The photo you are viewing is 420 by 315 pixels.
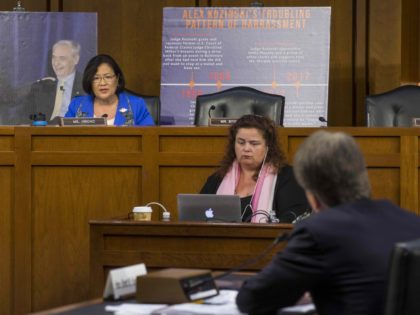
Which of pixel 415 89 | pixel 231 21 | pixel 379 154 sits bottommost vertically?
pixel 379 154

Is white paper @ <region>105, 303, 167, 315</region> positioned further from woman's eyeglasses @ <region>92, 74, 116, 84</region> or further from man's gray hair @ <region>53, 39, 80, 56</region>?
man's gray hair @ <region>53, 39, 80, 56</region>

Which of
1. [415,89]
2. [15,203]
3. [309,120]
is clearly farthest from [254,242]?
[309,120]

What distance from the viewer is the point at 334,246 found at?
93.0 inches

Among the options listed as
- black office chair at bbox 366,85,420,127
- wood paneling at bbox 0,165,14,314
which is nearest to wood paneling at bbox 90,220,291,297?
wood paneling at bbox 0,165,14,314

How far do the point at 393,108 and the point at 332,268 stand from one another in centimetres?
446

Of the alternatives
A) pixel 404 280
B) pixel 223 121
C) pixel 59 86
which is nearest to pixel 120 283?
pixel 404 280

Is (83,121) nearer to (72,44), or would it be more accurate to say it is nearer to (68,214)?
(68,214)

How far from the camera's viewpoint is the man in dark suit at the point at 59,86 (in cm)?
812

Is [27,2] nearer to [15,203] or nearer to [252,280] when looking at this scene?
[15,203]

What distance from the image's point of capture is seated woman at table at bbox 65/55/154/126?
6.77 m

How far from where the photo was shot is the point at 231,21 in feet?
26.3

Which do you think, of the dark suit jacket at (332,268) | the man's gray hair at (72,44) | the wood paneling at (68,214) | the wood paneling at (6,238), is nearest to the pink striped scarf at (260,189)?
the wood paneling at (68,214)

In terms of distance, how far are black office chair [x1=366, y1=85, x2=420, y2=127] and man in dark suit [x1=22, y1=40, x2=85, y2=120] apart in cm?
261

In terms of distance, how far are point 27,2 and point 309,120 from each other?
113 inches
